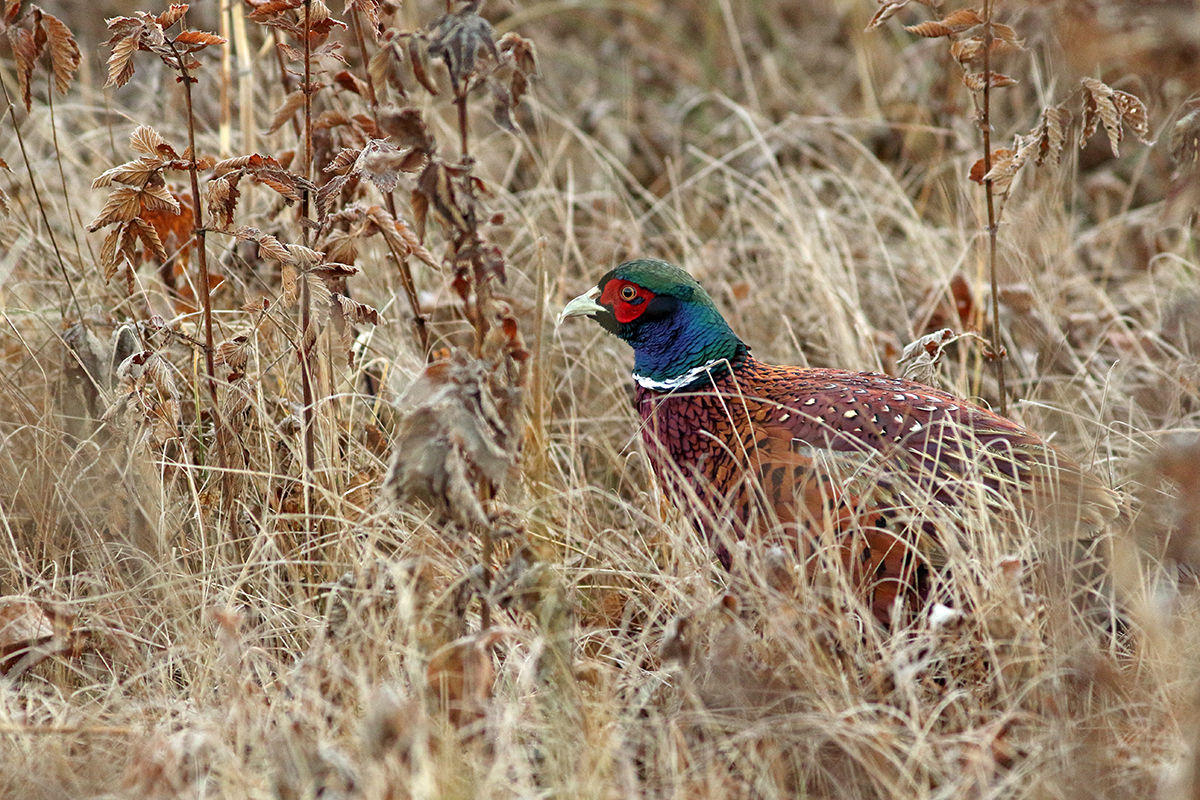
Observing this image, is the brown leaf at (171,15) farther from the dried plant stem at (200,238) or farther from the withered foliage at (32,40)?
the withered foliage at (32,40)

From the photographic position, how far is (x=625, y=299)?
2908mm

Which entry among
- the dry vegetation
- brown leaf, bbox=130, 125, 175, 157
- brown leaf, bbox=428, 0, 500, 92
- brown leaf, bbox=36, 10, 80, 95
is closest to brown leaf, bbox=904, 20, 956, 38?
the dry vegetation

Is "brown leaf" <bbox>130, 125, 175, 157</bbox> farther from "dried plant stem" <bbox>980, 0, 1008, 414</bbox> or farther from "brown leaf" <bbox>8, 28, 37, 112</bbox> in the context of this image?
"dried plant stem" <bbox>980, 0, 1008, 414</bbox>

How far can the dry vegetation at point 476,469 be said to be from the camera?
6.47 feet

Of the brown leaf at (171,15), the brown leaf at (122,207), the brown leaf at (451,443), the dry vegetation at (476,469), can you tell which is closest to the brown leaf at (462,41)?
the dry vegetation at (476,469)

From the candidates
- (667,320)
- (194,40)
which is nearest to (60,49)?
(194,40)

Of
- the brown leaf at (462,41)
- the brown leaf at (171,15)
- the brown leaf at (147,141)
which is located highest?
the brown leaf at (171,15)

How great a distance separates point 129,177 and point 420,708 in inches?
52.6

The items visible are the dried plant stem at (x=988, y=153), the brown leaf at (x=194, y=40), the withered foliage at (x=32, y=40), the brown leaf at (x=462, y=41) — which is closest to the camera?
the brown leaf at (x=462, y=41)

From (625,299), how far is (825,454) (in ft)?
2.32

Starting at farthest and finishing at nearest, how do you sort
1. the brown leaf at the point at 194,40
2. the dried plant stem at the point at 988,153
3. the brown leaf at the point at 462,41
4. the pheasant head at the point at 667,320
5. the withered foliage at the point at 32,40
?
the pheasant head at the point at 667,320
the dried plant stem at the point at 988,153
the brown leaf at the point at 194,40
the withered foliage at the point at 32,40
the brown leaf at the point at 462,41

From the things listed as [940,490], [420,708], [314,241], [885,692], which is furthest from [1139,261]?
[420,708]

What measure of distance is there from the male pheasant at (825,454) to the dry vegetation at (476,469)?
0.41 ft

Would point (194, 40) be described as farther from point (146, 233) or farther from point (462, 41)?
point (462, 41)
